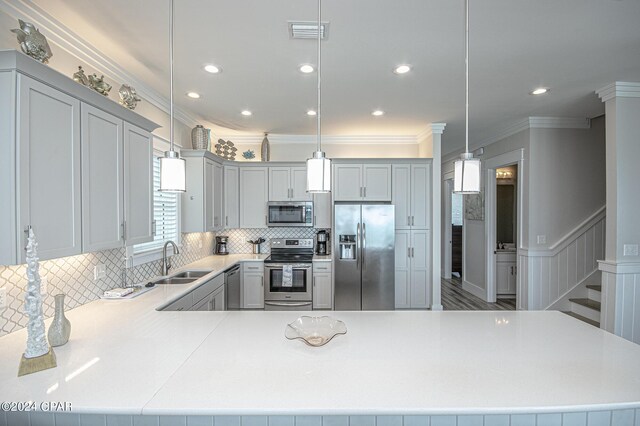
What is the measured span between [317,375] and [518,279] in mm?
4330

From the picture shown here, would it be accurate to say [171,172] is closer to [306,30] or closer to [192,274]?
[306,30]

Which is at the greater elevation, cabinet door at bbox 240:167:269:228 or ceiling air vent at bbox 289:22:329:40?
ceiling air vent at bbox 289:22:329:40

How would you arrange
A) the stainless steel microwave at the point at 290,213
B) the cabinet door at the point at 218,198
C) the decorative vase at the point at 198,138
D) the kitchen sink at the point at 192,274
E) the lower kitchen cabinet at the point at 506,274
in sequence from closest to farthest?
the kitchen sink at the point at 192,274 < the decorative vase at the point at 198,138 < the cabinet door at the point at 218,198 < the stainless steel microwave at the point at 290,213 < the lower kitchen cabinet at the point at 506,274

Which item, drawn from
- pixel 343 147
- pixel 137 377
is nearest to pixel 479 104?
pixel 343 147

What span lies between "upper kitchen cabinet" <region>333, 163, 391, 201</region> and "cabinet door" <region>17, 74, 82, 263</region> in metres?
3.22

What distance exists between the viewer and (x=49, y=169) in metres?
1.55

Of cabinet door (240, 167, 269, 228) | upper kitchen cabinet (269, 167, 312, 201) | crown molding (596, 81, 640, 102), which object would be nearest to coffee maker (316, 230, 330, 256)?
upper kitchen cabinet (269, 167, 312, 201)

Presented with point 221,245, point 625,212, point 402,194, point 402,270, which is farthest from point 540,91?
point 221,245

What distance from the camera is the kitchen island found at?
1.04 m

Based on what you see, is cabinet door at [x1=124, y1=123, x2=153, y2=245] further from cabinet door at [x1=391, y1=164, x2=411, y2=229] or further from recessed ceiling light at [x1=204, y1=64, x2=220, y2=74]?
cabinet door at [x1=391, y1=164, x2=411, y2=229]

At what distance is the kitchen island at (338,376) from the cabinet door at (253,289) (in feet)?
8.41

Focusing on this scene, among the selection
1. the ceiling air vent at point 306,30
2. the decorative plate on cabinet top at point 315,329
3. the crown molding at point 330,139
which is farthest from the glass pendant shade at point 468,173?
the crown molding at point 330,139

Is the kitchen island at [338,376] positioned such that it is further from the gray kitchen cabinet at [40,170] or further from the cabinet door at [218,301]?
the cabinet door at [218,301]

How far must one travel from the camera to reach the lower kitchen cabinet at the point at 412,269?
444 centimetres
